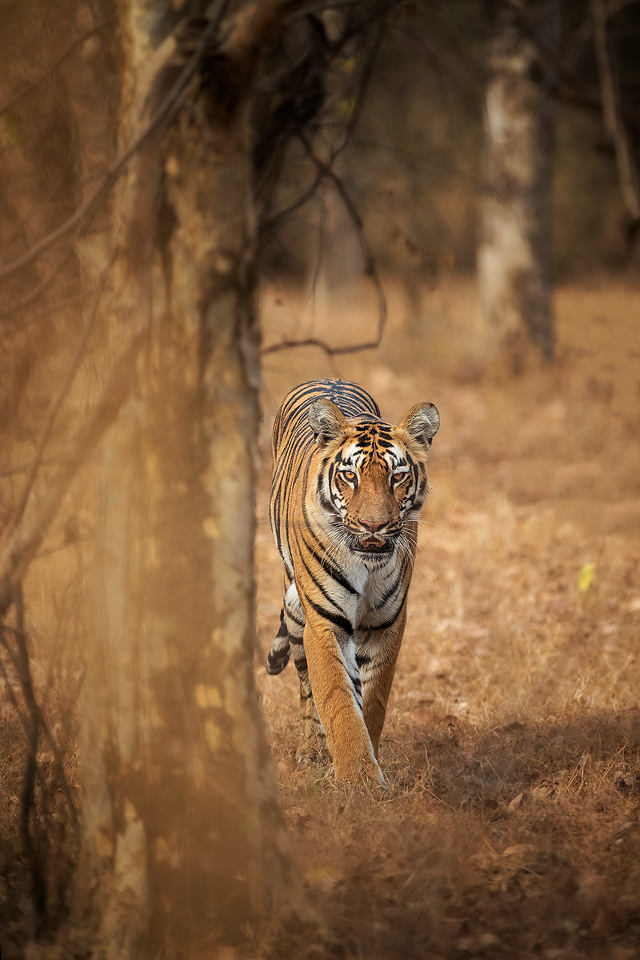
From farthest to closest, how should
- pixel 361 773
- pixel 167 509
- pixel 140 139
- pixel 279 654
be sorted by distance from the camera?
1. pixel 279 654
2. pixel 361 773
3. pixel 167 509
4. pixel 140 139

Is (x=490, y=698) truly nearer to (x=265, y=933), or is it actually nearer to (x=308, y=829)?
(x=308, y=829)

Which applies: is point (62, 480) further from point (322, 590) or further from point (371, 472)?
point (322, 590)

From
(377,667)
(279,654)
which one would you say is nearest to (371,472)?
(377,667)

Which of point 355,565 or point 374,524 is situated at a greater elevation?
point 374,524

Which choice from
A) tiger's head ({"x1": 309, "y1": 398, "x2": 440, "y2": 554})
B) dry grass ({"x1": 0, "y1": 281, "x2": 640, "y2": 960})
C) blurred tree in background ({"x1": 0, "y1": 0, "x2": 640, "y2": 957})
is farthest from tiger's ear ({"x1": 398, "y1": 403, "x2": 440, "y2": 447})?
blurred tree in background ({"x1": 0, "y1": 0, "x2": 640, "y2": 957})

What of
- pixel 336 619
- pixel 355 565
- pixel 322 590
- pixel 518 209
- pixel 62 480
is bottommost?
pixel 336 619

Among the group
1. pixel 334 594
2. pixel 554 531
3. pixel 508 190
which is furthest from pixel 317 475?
pixel 508 190

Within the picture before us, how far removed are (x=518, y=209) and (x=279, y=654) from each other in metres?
8.93

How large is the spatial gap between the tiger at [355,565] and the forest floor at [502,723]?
0.69 ft

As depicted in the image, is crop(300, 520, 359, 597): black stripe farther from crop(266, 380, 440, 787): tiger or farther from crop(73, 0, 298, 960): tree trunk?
crop(73, 0, 298, 960): tree trunk

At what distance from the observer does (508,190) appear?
13.1 m

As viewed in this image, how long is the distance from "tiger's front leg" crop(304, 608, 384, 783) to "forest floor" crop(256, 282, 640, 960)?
0.12 m

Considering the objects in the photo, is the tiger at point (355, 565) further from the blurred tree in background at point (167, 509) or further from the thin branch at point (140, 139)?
the thin branch at point (140, 139)

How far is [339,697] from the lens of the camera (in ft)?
14.5
